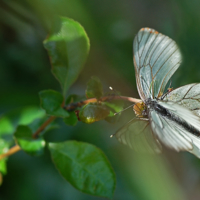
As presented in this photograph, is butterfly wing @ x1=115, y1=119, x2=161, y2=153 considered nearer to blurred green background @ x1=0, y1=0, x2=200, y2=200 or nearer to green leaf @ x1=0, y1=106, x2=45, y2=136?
green leaf @ x1=0, y1=106, x2=45, y2=136

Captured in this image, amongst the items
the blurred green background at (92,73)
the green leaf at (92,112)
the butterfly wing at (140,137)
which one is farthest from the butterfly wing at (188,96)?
the blurred green background at (92,73)

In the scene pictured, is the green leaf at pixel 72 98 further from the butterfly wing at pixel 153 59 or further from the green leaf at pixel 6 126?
the green leaf at pixel 6 126

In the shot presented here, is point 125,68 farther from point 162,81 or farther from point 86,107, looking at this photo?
point 86,107

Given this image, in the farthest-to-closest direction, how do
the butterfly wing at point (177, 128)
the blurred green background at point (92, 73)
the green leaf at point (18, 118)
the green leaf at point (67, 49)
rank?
the blurred green background at point (92, 73) < the green leaf at point (18, 118) < the green leaf at point (67, 49) < the butterfly wing at point (177, 128)

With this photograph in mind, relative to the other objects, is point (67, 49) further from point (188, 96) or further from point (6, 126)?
point (6, 126)

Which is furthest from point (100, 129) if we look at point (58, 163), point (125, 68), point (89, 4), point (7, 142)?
point (89, 4)

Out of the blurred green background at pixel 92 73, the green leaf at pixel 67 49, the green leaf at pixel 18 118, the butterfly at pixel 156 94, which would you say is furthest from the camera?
the blurred green background at pixel 92 73

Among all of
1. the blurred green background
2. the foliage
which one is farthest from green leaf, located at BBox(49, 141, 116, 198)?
the blurred green background
